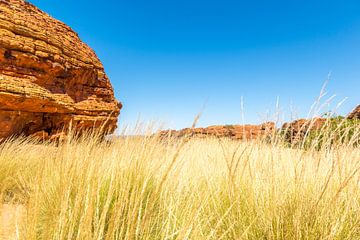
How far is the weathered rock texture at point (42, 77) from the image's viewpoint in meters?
8.78

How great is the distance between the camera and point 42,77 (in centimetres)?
1007

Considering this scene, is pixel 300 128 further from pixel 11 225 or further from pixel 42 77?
pixel 42 77

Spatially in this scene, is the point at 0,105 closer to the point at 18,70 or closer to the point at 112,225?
the point at 18,70

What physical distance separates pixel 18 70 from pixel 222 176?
925 centimetres

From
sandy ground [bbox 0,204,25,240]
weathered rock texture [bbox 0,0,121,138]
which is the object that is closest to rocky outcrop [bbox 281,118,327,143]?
sandy ground [bbox 0,204,25,240]

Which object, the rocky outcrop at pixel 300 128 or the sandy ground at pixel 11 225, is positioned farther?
the rocky outcrop at pixel 300 128

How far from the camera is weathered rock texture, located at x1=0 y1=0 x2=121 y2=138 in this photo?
8.78 meters

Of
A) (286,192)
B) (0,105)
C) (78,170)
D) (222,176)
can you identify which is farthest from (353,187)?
(0,105)

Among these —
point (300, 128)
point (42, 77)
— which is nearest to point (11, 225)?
point (300, 128)

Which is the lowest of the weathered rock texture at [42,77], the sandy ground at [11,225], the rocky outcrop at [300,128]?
the sandy ground at [11,225]

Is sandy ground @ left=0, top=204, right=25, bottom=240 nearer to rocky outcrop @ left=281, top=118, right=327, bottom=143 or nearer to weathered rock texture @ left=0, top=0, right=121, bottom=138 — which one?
rocky outcrop @ left=281, top=118, right=327, bottom=143

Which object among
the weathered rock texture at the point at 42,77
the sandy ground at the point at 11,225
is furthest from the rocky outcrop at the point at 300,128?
the weathered rock texture at the point at 42,77

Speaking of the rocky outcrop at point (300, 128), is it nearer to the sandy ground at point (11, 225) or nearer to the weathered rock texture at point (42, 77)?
the sandy ground at point (11, 225)

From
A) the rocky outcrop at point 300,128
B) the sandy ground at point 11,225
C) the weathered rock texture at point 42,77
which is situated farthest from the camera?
the weathered rock texture at point 42,77
